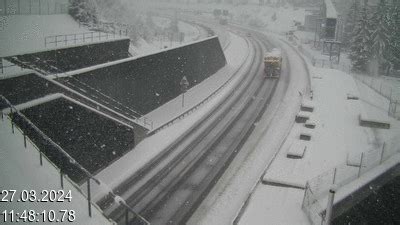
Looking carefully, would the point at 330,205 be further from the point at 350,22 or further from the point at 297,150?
the point at 350,22

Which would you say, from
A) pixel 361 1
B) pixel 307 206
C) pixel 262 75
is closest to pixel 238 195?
pixel 307 206

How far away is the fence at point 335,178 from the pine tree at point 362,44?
34249 mm

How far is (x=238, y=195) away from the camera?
21906mm

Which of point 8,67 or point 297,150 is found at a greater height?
point 8,67

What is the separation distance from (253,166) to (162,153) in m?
5.54

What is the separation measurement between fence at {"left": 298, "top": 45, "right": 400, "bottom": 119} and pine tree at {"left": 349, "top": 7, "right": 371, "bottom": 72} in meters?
1.50

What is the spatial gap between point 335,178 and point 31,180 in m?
15.0

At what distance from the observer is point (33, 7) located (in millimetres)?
38875

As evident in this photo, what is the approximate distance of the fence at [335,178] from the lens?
63.1ft

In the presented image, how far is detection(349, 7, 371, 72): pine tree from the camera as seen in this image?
5719 cm

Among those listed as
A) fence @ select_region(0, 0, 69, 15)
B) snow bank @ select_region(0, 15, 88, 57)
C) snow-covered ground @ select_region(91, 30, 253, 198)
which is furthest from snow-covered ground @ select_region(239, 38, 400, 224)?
fence @ select_region(0, 0, 69, 15)

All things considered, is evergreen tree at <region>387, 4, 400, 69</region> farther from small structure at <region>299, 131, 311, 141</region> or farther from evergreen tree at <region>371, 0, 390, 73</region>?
small structure at <region>299, 131, 311, 141</region>

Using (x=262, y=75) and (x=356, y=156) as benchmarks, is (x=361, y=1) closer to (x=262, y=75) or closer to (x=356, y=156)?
(x=262, y=75)

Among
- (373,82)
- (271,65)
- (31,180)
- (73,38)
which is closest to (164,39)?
(271,65)
